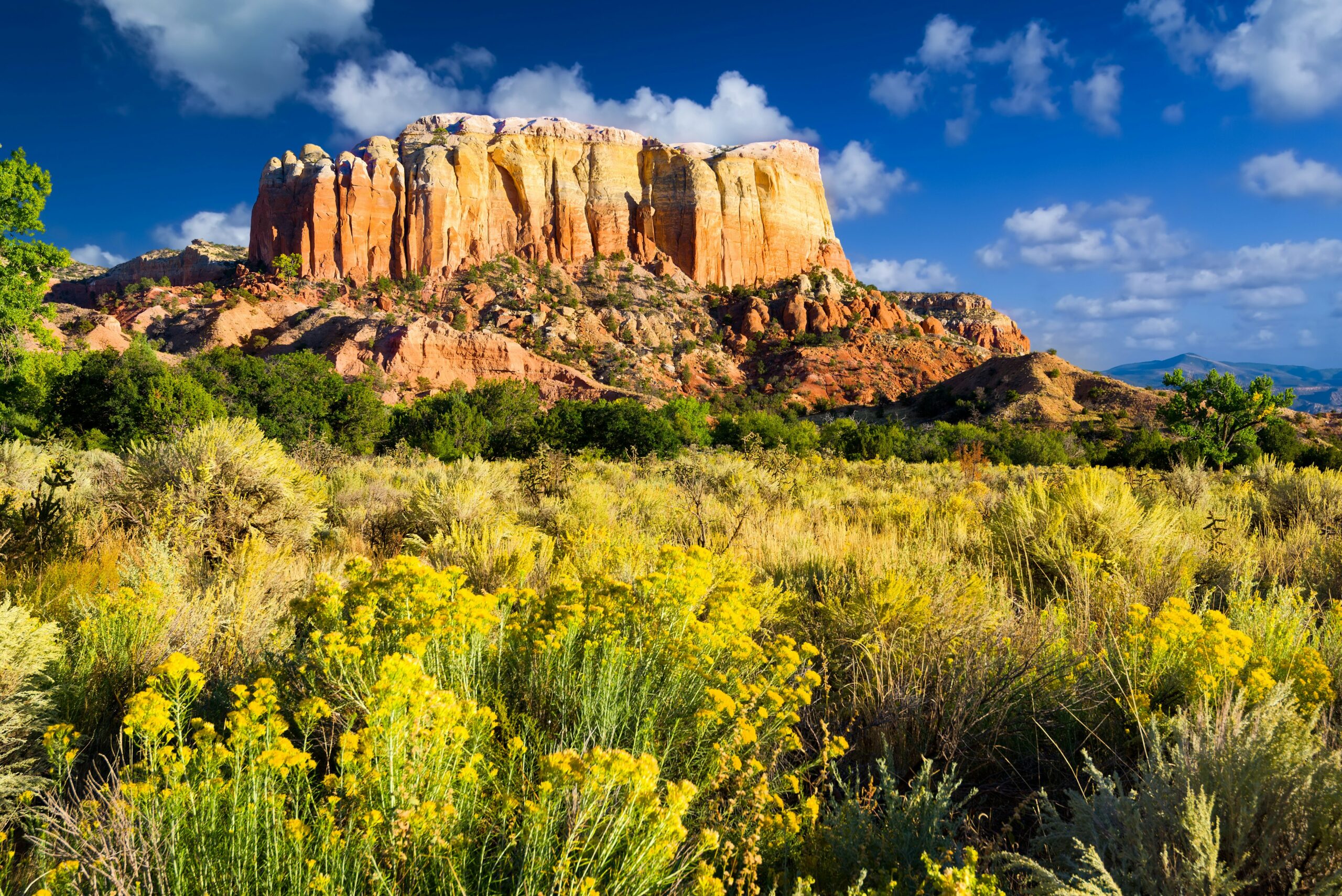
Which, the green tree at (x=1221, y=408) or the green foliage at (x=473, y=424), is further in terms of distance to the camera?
the green foliage at (x=473, y=424)

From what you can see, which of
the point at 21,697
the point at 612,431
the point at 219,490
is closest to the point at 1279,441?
the point at 612,431

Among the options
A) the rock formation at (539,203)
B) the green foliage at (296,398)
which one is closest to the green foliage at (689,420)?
the green foliage at (296,398)

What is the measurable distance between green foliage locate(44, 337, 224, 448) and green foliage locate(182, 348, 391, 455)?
3112 mm

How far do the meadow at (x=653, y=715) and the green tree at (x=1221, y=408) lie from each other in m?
22.2

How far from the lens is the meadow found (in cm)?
157

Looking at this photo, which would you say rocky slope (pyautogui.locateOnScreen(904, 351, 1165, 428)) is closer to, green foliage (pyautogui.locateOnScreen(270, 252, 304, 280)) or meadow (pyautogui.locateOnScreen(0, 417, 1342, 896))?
meadow (pyautogui.locateOnScreen(0, 417, 1342, 896))

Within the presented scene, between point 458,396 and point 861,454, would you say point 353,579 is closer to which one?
point 861,454

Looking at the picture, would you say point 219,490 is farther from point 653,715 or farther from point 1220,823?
point 1220,823

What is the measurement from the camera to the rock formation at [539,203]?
69.7 m

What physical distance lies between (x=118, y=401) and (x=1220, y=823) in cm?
3296

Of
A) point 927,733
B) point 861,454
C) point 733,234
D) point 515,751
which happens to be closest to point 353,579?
point 515,751

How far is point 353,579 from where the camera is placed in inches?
96.7

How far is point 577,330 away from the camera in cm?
6388

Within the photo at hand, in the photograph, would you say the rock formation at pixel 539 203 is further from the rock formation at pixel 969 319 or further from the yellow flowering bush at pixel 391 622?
the yellow flowering bush at pixel 391 622
